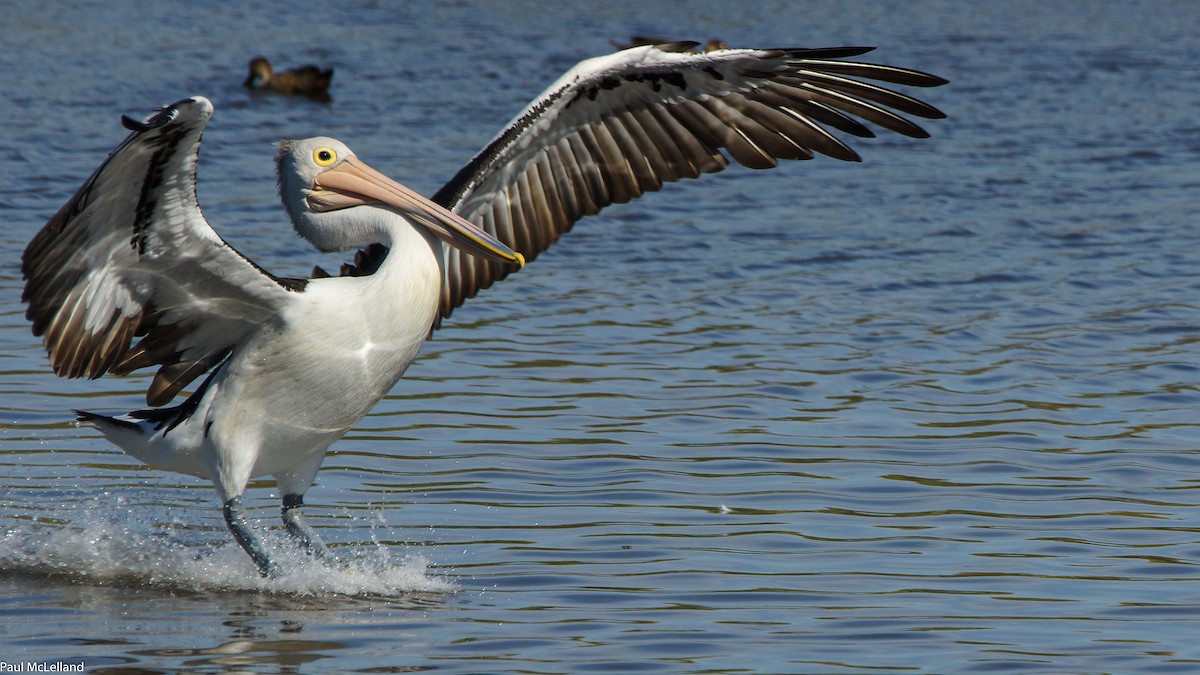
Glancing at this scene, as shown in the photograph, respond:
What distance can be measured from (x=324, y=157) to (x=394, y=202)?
337 mm

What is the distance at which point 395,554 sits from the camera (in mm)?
6621

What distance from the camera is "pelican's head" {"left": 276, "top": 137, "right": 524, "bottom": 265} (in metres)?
6.45

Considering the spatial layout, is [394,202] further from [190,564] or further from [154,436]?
[190,564]

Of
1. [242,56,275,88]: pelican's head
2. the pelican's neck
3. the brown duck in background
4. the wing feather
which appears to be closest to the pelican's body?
the pelican's neck

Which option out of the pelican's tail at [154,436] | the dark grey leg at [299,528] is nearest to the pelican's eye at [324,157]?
the pelican's tail at [154,436]

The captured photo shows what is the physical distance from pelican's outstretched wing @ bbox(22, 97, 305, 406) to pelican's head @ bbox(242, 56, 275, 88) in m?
11.2

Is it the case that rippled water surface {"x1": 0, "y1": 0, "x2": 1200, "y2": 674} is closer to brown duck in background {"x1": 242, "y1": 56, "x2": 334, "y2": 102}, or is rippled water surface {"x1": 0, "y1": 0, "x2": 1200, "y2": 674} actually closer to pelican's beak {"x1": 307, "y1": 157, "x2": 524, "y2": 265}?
pelican's beak {"x1": 307, "y1": 157, "x2": 524, "y2": 265}

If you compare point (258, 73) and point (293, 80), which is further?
point (258, 73)

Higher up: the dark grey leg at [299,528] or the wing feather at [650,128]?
the wing feather at [650,128]

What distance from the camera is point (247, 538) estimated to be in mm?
6363

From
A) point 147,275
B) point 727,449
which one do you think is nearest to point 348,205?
point 147,275

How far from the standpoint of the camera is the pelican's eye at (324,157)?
6.58 m

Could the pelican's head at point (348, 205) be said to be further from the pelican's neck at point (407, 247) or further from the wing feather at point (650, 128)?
the wing feather at point (650, 128)

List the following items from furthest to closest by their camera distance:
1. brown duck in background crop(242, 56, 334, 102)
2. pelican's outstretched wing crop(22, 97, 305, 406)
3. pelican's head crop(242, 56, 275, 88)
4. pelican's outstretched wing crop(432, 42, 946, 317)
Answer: pelican's head crop(242, 56, 275, 88), brown duck in background crop(242, 56, 334, 102), pelican's outstretched wing crop(432, 42, 946, 317), pelican's outstretched wing crop(22, 97, 305, 406)
